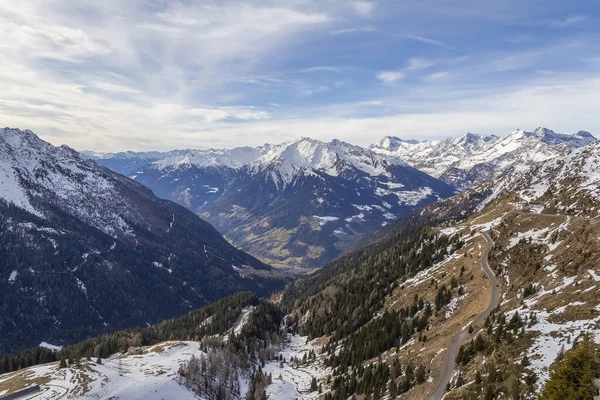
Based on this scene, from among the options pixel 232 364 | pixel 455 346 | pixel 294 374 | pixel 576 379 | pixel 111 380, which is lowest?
pixel 294 374

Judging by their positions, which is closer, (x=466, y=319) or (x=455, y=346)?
(x=455, y=346)

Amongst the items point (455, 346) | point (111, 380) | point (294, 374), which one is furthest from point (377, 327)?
point (111, 380)

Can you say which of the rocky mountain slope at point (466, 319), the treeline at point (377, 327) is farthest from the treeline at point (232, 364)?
the treeline at point (377, 327)

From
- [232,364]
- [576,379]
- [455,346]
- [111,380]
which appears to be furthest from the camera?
[232,364]

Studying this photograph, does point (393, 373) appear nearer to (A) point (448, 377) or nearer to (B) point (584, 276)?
(A) point (448, 377)

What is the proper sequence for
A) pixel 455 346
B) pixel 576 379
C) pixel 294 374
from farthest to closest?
pixel 294 374 < pixel 455 346 < pixel 576 379

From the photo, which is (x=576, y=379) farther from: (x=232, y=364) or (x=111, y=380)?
(x=232, y=364)

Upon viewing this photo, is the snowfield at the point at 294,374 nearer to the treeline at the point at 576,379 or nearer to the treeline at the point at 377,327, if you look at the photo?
the treeline at the point at 377,327

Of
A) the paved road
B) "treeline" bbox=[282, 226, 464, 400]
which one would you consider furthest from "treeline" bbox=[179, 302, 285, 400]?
the paved road

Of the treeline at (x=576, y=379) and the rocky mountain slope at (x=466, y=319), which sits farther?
the rocky mountain slope at (x=466, y=319)

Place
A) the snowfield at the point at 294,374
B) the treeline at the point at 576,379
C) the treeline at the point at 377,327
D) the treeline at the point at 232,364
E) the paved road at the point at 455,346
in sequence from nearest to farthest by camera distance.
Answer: the treeline at the point at 576,379, the paved road at the point at 455,346, the treeline at the point at 377,327, the snowfield at the point at 294,374, the treeline at the point at 232,364

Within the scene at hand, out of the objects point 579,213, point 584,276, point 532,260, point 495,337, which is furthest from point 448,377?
point 579,213
